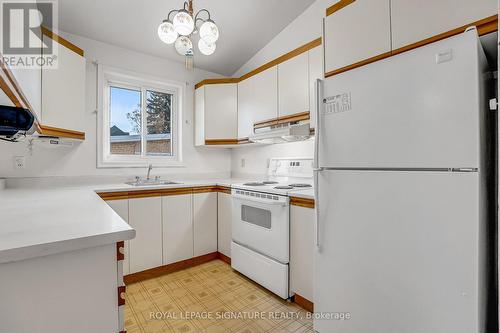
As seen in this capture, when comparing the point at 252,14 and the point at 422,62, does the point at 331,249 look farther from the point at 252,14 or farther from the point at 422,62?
the point at 252,14

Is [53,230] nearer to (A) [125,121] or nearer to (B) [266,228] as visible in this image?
(B) [266,228]

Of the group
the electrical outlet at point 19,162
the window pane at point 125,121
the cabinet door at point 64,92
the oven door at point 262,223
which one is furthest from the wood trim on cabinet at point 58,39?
the oven door at point 262,223

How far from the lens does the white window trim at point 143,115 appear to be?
2.61 meters

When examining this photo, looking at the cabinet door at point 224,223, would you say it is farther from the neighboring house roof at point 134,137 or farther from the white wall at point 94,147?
the neighboring house roof at point 134,137

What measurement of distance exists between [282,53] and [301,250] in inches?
87.9

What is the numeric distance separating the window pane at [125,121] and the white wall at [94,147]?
0.79ft

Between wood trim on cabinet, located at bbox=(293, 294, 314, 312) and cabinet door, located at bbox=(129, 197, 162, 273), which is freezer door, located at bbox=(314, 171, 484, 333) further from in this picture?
cabinet door, located at bbox=(129, 197, 162, 273)

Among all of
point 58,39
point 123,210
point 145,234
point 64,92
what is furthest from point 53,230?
point 58,39

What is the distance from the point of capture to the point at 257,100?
2.71 metres

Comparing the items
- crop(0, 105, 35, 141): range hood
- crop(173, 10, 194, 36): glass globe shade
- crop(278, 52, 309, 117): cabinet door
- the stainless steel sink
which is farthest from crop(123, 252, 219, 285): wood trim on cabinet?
crop(173, 10, 194, 36): glass globe shade

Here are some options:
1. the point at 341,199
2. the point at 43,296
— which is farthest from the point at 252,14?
the point at 43,296

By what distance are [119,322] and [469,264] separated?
4.39 ft

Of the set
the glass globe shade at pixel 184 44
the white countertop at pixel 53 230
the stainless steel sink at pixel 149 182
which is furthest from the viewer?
the stainless steel sink at pixel 149 182

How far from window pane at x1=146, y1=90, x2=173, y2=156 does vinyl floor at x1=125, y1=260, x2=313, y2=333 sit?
154 centimetres
